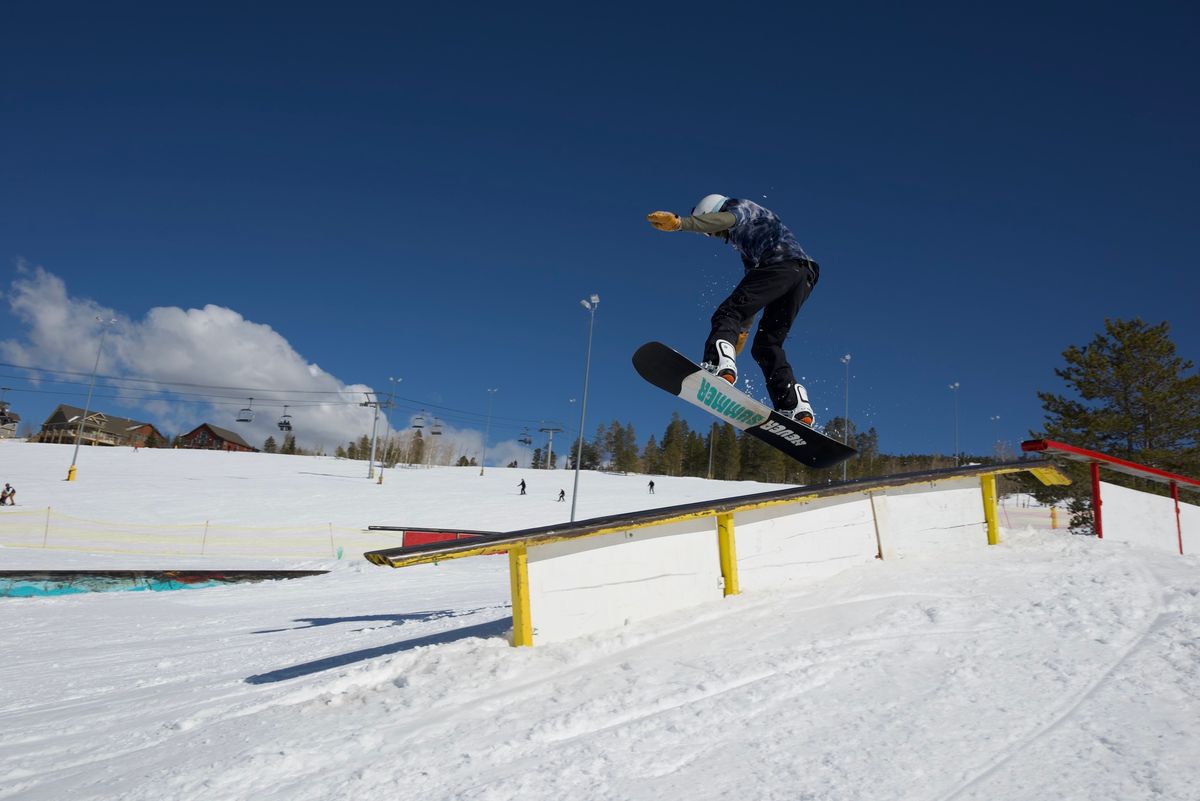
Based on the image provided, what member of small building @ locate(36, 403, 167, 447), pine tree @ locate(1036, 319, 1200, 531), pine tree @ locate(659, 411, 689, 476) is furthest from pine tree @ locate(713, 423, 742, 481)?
small building @ locate(36, 403, 167, 447)

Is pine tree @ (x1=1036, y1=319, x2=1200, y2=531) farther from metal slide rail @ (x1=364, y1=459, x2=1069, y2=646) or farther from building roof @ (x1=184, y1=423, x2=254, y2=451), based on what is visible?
building roof @ (x1=184, y1=423, x2=254, y2=451)

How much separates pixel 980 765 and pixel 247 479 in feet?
158

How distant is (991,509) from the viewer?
5.96 m

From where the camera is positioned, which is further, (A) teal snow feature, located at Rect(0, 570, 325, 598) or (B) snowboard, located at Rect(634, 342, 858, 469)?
(A) teal snow feature, located at Rect(0, 570, 325, 598)

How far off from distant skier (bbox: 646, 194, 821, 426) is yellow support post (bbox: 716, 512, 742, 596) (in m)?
1.05

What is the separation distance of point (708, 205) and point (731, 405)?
1.56 m

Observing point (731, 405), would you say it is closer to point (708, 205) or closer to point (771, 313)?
point (771, 313)

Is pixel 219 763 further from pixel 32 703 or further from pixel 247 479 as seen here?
pixel 247 479

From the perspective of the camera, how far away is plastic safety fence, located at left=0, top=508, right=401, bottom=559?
848 inches

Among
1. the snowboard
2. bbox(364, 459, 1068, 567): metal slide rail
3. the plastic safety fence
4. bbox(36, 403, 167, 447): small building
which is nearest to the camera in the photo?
bbox(364, 459, 1068, 567): metal slide rail

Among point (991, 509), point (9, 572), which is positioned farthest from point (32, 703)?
point (9, 572)

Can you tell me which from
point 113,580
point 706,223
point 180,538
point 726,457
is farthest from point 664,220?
point 726,457

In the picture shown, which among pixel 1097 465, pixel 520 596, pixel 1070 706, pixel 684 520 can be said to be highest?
pixel 1097 465

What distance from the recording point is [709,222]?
5.10 metres
